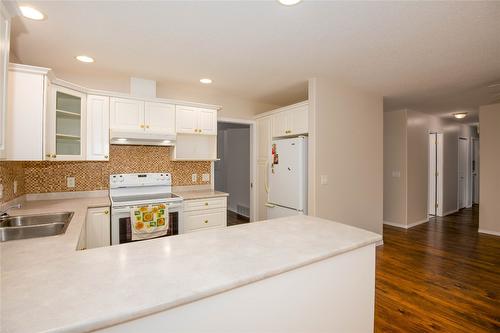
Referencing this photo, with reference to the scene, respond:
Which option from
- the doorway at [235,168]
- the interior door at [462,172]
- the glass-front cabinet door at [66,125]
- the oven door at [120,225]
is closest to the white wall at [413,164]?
the interior door at [462,172]

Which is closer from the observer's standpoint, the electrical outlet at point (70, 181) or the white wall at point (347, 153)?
the electrical outlet at point (70, 181)

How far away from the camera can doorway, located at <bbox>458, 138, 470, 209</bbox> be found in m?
6.77

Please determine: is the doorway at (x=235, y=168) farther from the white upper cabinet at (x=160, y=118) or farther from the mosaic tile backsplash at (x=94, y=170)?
the white upper cabinet at (x=160, y=118)

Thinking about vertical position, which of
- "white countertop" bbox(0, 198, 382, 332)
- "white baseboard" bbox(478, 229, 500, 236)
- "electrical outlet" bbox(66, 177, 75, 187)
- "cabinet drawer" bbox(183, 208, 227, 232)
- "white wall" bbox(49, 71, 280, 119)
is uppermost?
"white wall" bbox(49, 71, 280, 119)

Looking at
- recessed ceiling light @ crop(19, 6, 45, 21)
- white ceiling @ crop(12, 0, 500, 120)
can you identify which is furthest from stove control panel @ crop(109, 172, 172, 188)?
recessed ceiling light @ crop(19, 6, 45, 21)

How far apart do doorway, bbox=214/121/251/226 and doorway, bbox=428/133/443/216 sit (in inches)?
177

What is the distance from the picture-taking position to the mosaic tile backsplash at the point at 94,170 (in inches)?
106

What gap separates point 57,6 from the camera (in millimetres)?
1778

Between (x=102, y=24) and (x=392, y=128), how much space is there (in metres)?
5.31

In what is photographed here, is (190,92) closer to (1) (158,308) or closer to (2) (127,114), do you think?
(2) (127,114)

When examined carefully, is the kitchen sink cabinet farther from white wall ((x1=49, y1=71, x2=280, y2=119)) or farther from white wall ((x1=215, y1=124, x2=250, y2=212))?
white wall ((x1=215, y1=124, x2=250, y2=212))

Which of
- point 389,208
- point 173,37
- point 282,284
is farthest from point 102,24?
point 389,208

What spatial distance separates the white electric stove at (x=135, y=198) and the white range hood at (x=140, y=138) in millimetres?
429

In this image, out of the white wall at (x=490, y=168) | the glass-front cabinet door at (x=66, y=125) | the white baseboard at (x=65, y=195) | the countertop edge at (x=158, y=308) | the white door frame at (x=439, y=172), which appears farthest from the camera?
the white door frame at (x=439, y=172)
